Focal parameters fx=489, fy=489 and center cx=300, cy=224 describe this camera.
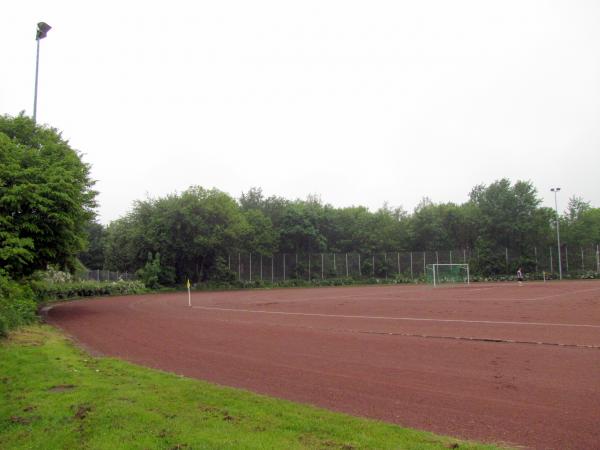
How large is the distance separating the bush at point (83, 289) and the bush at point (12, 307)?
14270 mm

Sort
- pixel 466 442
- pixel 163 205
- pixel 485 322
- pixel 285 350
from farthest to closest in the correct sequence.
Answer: pixel 163 205 → pixel 485 322 → pixel 285 350 → pixel 466 442

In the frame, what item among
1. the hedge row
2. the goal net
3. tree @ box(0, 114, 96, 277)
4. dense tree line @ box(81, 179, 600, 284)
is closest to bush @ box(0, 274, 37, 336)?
the hedge row

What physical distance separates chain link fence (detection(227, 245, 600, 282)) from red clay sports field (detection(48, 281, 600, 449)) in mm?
36230

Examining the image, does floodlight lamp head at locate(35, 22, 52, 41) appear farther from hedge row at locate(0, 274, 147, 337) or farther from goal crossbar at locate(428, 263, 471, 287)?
goal crossbar at locate(428, 263, 471, 287)

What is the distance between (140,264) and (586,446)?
156 ft

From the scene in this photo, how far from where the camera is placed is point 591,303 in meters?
22.4

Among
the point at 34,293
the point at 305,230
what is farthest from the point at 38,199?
the point at 305,230

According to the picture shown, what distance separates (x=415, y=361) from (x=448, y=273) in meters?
48.1

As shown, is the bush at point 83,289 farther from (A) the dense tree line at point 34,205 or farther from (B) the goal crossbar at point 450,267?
(B) the goal crossbar at point 450,267

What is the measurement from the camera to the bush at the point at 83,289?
108 ft

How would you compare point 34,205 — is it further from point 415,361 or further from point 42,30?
point 415,361

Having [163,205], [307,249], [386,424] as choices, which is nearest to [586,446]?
[386,424]

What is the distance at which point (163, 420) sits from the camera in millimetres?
5910

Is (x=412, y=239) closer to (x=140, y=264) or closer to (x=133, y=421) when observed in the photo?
(x=140, y=264)
